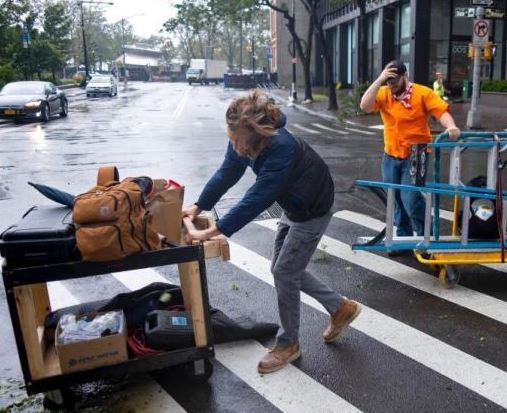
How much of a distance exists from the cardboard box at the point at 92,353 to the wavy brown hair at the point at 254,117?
4.67 feet

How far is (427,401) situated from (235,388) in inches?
45.6

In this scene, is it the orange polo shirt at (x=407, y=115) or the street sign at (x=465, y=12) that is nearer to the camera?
the orange polo shirt at (x=407, y=115)

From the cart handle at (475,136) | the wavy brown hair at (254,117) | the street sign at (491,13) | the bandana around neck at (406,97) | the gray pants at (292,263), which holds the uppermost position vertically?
the street sign at (491,13)

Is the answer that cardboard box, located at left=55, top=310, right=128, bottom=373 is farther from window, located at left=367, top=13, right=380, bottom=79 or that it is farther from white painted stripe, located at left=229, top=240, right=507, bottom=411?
window, located at left=367, top=13, right=380, bottom=79

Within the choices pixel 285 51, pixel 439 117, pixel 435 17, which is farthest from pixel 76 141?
pixel 285 51

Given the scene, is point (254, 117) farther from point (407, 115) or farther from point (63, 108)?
point (63, 108)

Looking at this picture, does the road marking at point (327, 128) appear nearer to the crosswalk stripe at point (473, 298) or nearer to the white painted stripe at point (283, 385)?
the crosswalk stripe at point (473, 298)

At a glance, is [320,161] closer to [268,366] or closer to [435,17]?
[268,366]

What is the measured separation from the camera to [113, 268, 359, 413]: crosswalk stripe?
3646 mm

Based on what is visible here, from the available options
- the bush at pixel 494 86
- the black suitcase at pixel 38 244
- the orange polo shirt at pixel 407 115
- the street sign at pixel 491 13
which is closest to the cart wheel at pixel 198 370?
the black suitcase at pixel 38 244

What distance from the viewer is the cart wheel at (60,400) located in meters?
3.64

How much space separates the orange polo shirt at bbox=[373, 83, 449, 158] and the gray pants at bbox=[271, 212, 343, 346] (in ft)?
7.53

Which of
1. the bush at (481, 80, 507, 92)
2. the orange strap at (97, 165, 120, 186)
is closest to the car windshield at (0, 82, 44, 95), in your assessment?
the bush at (481, 80, 507, 92)

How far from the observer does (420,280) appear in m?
5.71
